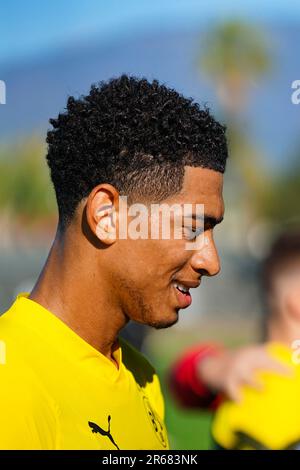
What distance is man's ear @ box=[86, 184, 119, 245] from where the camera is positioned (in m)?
0.85

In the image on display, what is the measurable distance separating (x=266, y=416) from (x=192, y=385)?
0.29 metres

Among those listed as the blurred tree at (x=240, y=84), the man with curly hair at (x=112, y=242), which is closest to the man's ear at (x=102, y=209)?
the man with curly hair at (x=112, y=242)

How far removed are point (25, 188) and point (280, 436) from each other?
1.58m

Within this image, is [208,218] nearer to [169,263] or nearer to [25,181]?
[169,263]

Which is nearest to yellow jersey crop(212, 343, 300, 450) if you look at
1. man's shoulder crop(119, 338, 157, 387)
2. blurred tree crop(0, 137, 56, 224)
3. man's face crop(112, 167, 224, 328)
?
man's shoulder crop(119, 338, 157, 387)

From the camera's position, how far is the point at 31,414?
74 cm

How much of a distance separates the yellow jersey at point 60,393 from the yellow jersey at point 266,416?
2.34ft

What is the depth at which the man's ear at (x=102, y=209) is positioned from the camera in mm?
848

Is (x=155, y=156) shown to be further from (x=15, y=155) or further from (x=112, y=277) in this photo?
(x=15, y=155)

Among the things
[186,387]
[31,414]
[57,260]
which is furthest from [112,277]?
[186,387]

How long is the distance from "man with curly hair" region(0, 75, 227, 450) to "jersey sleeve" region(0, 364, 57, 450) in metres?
0.05

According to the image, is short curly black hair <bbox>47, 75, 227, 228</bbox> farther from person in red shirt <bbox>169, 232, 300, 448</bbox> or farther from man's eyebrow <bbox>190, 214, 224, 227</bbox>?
person in red shirt <bbox>169, 232, 300, 448</bbox>

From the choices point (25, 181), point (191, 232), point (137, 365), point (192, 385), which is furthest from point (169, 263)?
point (25, 181)

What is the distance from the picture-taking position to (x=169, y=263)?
2.91ft
